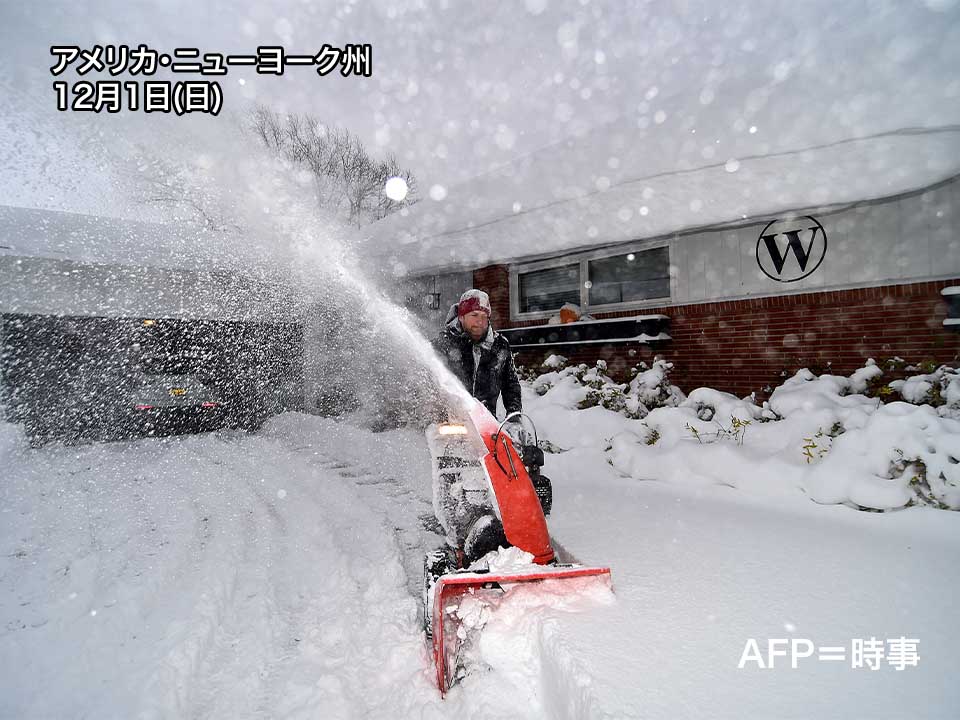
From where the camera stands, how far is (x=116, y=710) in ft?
7.70

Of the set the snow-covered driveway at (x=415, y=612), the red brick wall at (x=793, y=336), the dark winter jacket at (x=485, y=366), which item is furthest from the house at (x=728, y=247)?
the dark winter jacket at (x=485, y=366)

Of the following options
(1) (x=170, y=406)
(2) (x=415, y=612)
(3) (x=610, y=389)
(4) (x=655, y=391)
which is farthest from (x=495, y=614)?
(1) (x=170, y=406)

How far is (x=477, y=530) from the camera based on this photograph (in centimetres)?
287

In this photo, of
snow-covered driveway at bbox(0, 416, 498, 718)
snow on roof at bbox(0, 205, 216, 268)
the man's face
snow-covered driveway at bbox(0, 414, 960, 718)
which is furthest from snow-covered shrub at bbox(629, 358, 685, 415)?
snow on roof at bbox(0, 205, 216, 268)

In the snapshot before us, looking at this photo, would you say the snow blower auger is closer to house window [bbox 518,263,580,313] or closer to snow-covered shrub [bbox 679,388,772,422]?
snow-covered shrub [bbox 679,388,772,422]

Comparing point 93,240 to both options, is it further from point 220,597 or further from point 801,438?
point 801,438

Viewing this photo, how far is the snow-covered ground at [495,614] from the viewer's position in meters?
2.04

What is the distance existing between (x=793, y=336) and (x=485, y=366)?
4990mm

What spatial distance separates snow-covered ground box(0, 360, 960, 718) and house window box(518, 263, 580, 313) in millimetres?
4820

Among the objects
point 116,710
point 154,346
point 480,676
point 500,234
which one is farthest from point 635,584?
point 154,346

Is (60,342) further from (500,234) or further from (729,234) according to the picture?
(729,234)

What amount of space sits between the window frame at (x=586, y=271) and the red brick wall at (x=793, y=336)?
0.23 meters

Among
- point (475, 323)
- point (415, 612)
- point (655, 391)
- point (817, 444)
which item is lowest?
point (415, 612)

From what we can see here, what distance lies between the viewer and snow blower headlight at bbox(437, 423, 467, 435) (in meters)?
3.62
